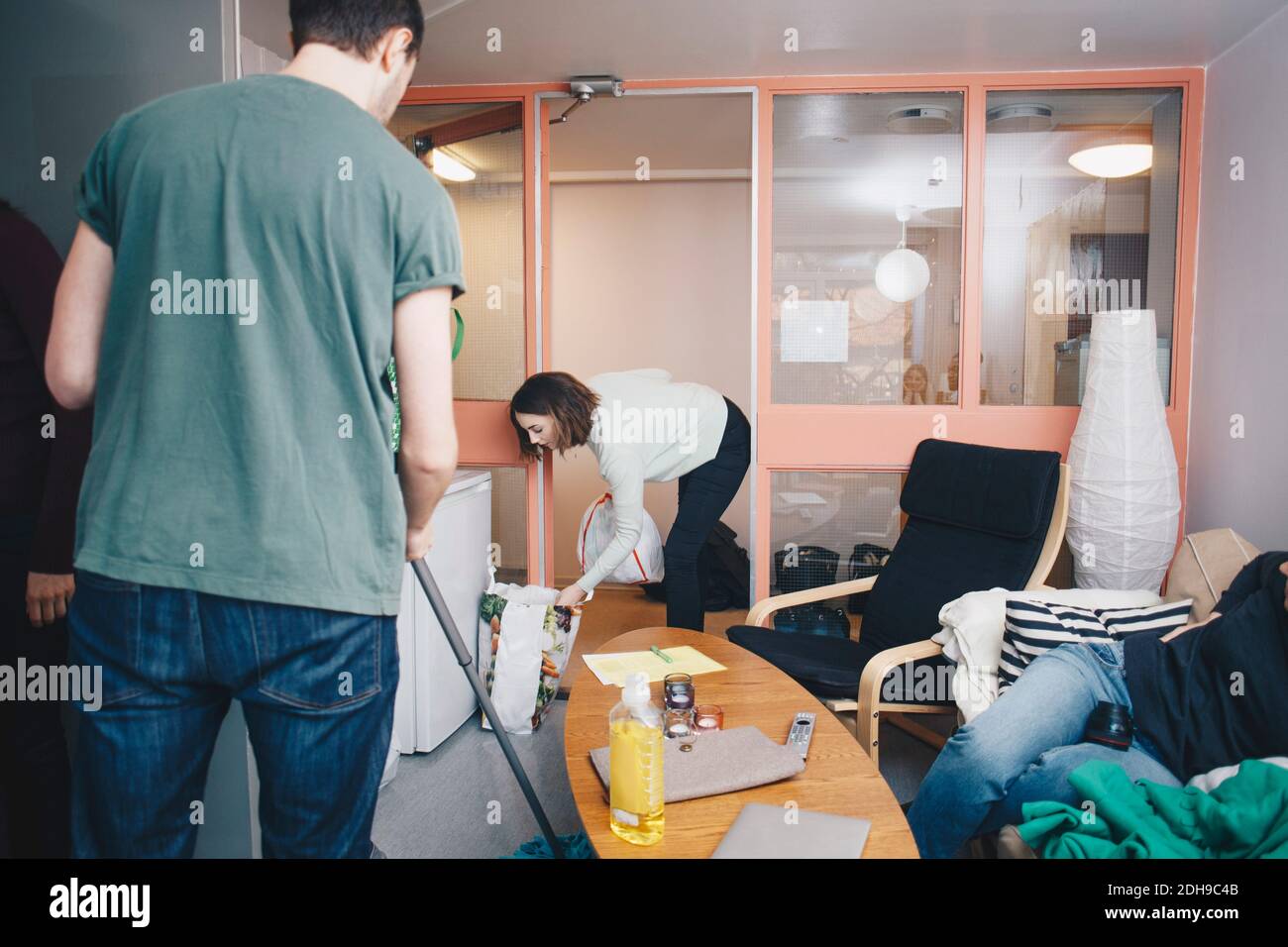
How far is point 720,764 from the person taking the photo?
141cm

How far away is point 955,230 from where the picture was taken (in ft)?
10.3

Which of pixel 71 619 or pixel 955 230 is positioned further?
pixel 955 230

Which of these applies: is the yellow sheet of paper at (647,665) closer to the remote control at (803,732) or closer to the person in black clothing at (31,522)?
the remote control at (803,732)

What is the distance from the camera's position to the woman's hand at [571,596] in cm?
264

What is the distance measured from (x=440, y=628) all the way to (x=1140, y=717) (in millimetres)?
1923

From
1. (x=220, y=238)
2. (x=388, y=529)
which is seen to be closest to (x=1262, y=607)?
(x=388, y=529)

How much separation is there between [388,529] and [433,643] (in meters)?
1.65

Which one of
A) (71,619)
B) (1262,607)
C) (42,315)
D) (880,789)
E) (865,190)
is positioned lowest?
(880,789)

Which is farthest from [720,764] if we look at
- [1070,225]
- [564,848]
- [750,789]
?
[1070,225]
